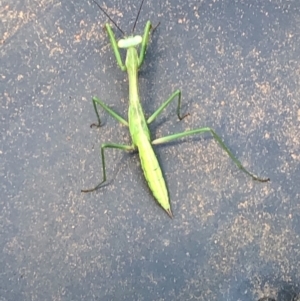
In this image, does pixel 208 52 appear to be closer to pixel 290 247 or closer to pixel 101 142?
pixel 101 142

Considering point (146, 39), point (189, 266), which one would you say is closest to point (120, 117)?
point (146, 39)

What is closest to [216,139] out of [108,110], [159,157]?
[159,157]

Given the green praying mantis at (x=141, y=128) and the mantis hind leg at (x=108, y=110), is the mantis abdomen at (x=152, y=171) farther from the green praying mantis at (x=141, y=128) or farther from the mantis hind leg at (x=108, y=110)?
the mantis hind leg at (x=108, y=110)

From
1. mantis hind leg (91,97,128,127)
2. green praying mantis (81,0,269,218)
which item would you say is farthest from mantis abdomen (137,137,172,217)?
mantis hind leg (91,97,128,127)

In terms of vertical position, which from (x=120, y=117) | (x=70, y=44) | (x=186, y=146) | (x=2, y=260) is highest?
(x=70, y=44)

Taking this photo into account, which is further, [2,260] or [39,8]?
[39,8]

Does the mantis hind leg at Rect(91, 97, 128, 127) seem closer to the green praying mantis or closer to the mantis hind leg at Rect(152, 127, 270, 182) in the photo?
the green praying mantis
